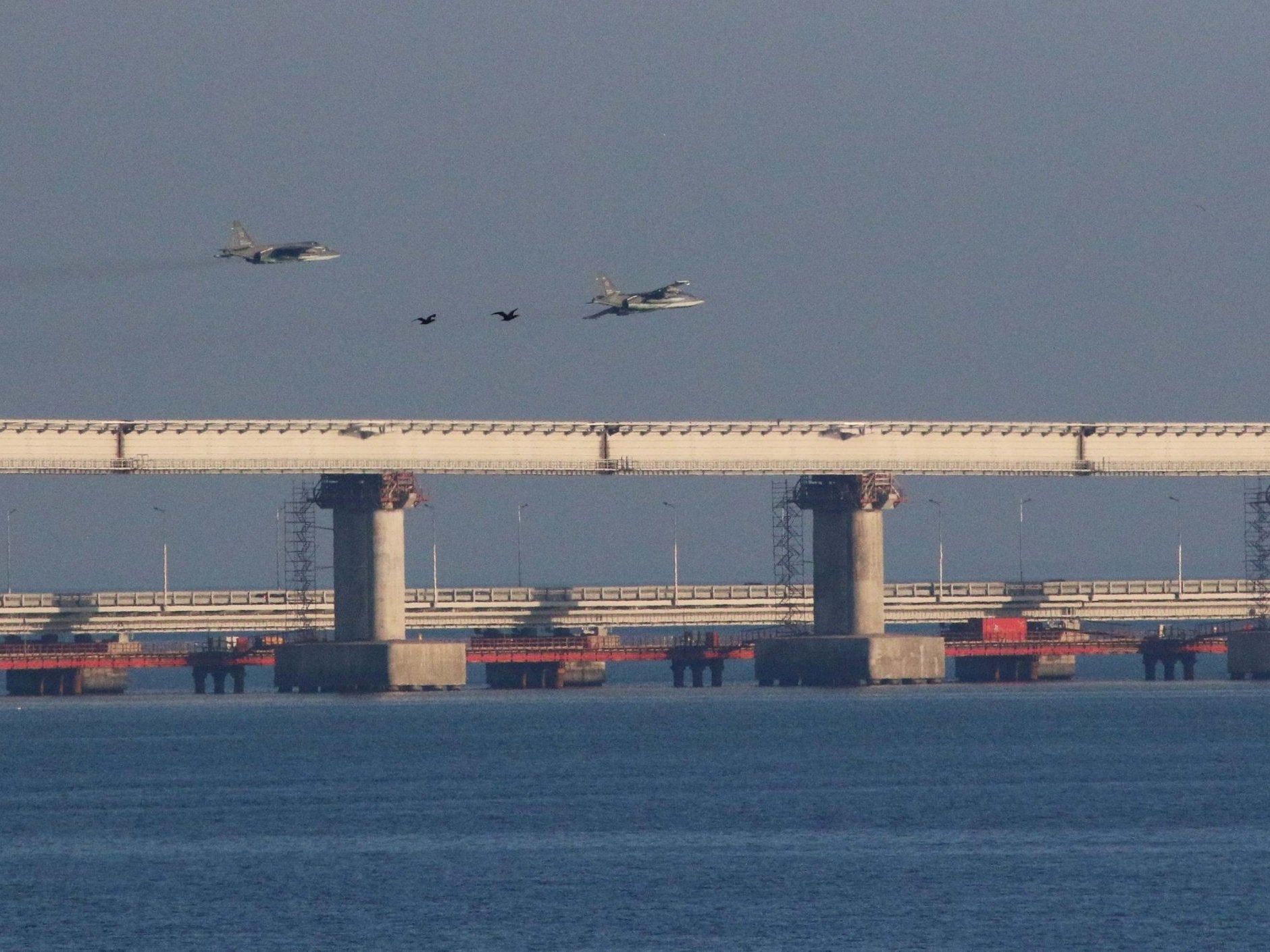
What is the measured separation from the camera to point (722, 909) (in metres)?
91.8

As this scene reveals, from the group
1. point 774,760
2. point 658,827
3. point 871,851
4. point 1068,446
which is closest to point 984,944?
point 871,851

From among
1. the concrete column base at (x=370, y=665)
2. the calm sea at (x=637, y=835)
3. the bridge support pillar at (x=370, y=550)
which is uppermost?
the bridge support pillar at (x=370, y=550)

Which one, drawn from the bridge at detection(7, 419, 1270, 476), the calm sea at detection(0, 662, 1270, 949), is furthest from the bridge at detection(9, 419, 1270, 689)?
the calm sea at detection(0, 662, 1270, 949)

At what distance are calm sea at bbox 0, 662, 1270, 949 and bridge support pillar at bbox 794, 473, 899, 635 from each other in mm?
22974

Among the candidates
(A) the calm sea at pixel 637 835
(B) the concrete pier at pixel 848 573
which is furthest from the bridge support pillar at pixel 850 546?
(A) the calm sea at pixel 637 835

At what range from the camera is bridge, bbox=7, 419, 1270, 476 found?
587 ft

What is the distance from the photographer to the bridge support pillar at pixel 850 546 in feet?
633

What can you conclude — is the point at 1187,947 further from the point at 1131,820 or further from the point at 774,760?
the point at 774,760

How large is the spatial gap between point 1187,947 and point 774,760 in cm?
5570

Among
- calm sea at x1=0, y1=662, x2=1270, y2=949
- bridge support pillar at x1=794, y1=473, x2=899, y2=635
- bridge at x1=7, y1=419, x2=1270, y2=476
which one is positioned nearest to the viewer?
calm sea at x1=0, y1=662, x2=1270, y2=949

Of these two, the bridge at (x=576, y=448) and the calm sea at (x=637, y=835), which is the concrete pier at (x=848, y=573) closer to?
the bridge at (x=576, y=448)

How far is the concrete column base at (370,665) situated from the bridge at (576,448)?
10666 millimetres

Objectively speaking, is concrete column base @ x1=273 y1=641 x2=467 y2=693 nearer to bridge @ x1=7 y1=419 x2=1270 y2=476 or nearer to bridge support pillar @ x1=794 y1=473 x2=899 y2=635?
bridge @ x1=7 y1=419 x2=1270 y2=476

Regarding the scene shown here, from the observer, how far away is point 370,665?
185 meters
